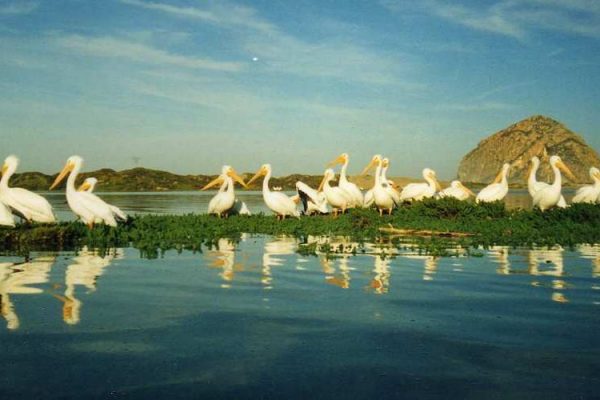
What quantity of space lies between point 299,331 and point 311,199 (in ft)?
65.0

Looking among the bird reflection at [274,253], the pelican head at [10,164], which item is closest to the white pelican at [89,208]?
the pelican head at [10,164]

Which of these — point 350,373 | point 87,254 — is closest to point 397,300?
point 350,373

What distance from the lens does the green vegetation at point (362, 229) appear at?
15.4 metres

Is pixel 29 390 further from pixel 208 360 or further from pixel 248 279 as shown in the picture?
pixel 248 279

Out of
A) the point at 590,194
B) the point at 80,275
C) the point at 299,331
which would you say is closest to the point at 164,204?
the point at 590,194

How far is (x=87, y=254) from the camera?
44.5ft

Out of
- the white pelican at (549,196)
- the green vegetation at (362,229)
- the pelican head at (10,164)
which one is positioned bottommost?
the green vegetation at (362,229)

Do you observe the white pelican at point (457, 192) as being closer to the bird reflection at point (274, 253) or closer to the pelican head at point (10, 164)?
the bird reflection at point (274, 253)

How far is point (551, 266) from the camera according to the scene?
11773mm

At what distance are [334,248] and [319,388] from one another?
9934 mm

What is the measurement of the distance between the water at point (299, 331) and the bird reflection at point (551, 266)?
0.07 meters

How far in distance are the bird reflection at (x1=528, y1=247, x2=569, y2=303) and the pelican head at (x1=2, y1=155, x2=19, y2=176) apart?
1542cm

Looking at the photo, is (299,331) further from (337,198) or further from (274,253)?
(337,198)

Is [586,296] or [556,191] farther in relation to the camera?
[556,191]
